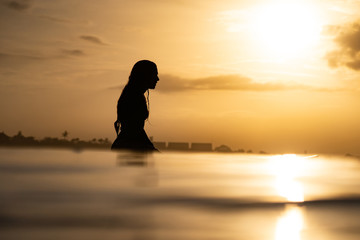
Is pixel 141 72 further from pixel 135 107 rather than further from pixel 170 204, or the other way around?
pixel 170 204

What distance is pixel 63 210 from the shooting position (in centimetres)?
82

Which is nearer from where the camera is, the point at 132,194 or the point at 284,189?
the point at 132,194

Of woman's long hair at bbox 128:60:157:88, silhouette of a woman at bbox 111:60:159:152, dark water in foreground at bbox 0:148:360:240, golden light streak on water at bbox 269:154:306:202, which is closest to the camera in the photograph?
dark water in foreground at bbox 0:148:360:240

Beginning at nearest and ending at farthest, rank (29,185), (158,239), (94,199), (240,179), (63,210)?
1. (158,239)
2. (63,210)
3. (94,199)
4. (29,185)
5. (240,179)

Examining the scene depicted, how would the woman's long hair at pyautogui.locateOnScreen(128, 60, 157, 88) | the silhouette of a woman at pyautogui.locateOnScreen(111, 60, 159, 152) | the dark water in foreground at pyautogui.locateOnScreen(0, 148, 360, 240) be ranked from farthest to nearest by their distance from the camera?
the woman's long hair at pyautogui.locateOnScreen(128, 60, 157, 88)
the silhouette of a woman at pyautogui.locateOnScreen(111, 60, 159, 152)
the dark water in foreground at pyautogui.locateOnScreen(0, 148, 360, 240)

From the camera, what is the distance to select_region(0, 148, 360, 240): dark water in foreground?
2.34 feet

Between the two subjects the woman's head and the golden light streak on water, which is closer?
the golden light streak on water

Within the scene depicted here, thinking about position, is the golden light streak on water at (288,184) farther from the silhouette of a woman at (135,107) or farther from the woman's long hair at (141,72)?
the woman's long hair at (141,72)

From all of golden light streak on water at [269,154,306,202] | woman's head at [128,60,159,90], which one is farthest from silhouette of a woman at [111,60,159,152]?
golden light streak on water at [269,154,306,202]

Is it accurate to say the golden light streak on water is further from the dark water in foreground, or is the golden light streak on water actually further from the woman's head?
the woman's head

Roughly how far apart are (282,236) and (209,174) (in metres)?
0.76

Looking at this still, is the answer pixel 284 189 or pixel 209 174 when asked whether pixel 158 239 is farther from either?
pixel 209 174

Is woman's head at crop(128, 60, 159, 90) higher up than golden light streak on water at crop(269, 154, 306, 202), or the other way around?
woman's head at crop(128, 60, 159, 90)

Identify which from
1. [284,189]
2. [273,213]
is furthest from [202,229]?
[284,189]
